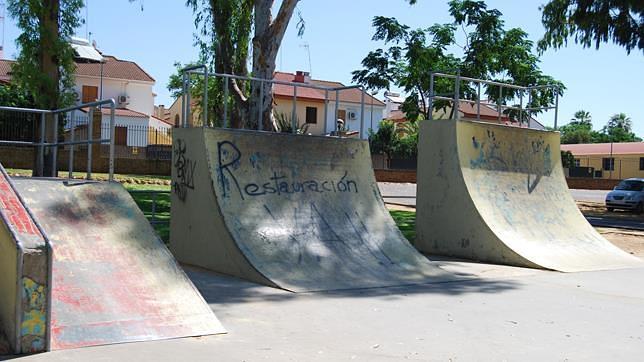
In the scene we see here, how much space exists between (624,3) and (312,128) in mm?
34923

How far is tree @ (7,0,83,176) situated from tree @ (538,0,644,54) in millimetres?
16197

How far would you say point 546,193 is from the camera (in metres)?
14.0

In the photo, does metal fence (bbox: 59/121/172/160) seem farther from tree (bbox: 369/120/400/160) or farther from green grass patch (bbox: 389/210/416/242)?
tree (bbox: 369/120/400/160)

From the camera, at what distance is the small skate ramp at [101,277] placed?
18.4ft

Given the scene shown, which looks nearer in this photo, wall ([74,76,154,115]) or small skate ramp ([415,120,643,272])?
small skate ramp ([415,120,643,272])

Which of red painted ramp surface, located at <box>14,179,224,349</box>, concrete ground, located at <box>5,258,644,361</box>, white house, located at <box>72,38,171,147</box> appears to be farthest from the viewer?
white house, located at <box>72,38,171,147</box>

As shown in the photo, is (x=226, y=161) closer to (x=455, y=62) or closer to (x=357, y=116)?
(x=455, y=62)

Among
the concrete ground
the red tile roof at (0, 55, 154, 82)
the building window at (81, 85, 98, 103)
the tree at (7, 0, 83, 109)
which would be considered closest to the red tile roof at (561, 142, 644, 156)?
the red tile roof at (0, 55, 154, 82)

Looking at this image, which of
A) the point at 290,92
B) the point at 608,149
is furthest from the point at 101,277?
the point at 608,149

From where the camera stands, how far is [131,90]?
5162cm

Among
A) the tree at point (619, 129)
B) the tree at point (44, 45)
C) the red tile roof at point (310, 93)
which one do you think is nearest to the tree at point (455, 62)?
the tree at point (44, 45)

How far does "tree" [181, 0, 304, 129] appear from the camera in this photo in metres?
16.6

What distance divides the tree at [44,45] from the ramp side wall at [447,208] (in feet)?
28.3

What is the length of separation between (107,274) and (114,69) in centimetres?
4857
